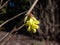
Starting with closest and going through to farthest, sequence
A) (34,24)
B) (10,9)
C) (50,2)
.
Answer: (34,24) < (50,2) < (10,9)

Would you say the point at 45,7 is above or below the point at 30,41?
above

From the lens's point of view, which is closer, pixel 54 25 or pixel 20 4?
pixel 54 25

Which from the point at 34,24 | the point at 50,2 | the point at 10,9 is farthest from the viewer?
the point at 10,9

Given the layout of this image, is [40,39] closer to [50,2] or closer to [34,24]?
[50,2]

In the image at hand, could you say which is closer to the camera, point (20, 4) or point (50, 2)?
point (50, 2)

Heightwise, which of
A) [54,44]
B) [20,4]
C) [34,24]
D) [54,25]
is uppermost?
[34,24]

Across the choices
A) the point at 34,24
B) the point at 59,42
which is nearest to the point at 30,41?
the point at 59,42

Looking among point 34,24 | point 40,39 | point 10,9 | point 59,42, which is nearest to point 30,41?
point 40,39

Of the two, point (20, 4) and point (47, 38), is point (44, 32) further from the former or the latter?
point (20, 4)

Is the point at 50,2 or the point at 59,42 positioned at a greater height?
the point at 50,2
